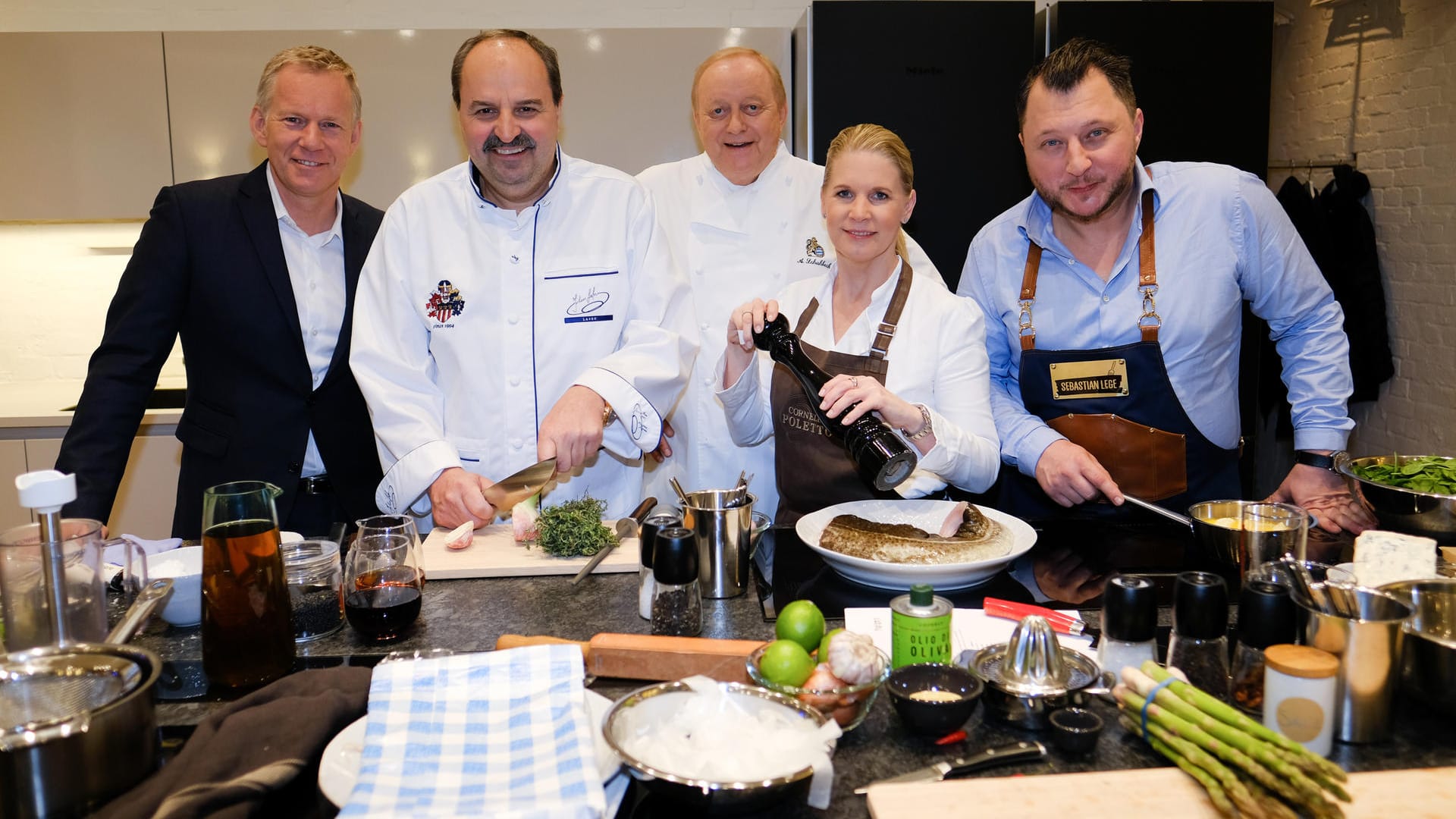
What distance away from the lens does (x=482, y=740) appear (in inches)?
42.4

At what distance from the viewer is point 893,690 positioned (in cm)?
119

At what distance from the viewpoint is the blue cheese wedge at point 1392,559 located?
57.1 inches

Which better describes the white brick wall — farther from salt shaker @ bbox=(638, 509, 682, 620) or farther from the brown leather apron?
salt shaker @ bbox=(638, 509, 682, 620)

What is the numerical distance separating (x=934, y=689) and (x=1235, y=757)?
323mm

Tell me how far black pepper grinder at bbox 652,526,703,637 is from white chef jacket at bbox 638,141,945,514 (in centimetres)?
142

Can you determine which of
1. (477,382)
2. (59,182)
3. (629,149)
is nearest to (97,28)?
(59,182)

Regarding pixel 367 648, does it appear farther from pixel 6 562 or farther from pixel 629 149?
pixel 629 149

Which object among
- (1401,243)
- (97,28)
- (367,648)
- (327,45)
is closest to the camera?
(367,648)

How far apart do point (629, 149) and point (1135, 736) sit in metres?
3.07

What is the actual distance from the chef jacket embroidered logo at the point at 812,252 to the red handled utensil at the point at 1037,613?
61.8 inches

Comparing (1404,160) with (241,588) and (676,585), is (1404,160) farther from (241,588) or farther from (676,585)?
(241,588)

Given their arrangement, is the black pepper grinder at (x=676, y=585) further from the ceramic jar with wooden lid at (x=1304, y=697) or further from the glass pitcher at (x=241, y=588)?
the ceramic jar with wooden lid at (x=1304, y=697)

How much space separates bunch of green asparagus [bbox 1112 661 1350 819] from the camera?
0.98 m

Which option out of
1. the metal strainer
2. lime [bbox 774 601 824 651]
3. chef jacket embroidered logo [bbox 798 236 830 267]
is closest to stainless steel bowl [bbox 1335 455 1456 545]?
lime [bbox 774 601 824 651]
